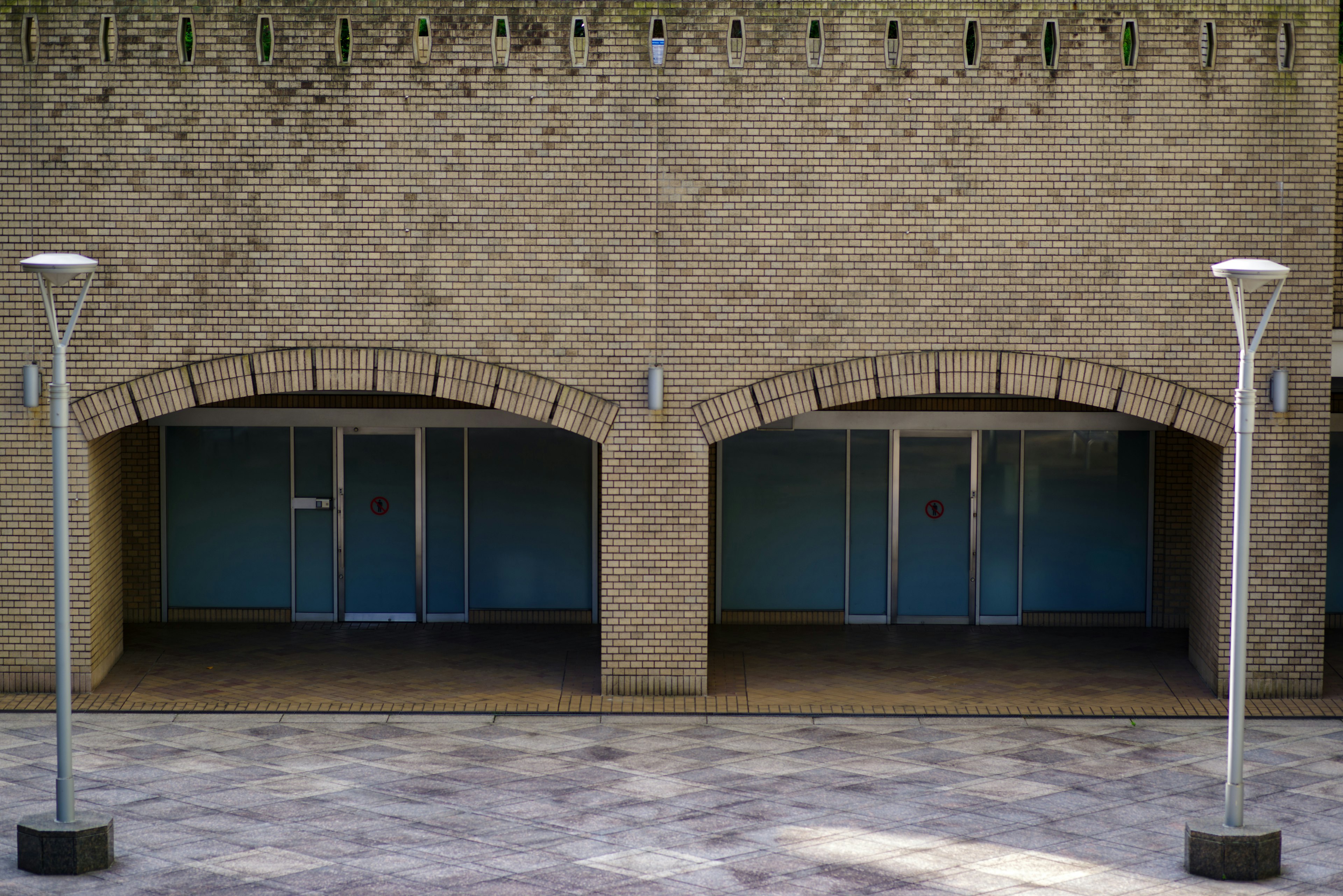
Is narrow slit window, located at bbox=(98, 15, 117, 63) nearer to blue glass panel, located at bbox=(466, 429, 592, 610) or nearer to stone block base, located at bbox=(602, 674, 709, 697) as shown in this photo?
blue glass panel, located at bbox=(466, 429, 592, 610)

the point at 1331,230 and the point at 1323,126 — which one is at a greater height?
the point at 1323,126

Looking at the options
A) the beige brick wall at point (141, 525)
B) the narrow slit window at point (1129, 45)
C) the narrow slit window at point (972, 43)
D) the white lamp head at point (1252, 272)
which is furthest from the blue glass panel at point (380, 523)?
the white lamp head at point (1252, 272)

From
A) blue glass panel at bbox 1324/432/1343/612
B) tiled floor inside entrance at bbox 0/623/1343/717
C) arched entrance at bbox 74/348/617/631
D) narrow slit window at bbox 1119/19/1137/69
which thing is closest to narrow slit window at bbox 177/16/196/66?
arched entrance at bbox 74/348/617/631

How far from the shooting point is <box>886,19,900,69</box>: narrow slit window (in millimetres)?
14141

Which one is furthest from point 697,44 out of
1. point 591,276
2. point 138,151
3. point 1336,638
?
point 1336,638

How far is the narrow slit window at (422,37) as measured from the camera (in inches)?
554

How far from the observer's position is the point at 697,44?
1411 cm

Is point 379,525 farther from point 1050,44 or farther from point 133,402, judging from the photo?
point 1050,44

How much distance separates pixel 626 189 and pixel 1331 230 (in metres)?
6.85

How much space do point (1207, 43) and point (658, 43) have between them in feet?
17.4

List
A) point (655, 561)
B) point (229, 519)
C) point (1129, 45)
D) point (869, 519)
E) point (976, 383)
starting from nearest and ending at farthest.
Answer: point (1129, 45) → point (976, 383) → point (655, 561) → point (229, 519) → point (869, 519)

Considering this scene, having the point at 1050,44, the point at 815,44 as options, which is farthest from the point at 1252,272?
the point at 815,44

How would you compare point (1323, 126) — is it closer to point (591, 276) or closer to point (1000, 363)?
point (1000, 363)

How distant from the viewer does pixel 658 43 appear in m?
14.1
